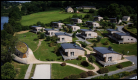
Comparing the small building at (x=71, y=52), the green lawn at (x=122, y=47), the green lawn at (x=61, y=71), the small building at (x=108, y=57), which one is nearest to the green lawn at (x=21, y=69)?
the green lawn at (x=61, y=71)

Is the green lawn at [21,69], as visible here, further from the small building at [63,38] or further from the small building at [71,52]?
the small building at [63,38]

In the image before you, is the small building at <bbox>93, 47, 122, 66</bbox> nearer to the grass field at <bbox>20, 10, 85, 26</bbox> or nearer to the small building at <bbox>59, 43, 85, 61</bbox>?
the small building at <bbox>59, 43, 85, 61</bbox>

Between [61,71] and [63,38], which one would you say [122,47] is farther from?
[61,71]

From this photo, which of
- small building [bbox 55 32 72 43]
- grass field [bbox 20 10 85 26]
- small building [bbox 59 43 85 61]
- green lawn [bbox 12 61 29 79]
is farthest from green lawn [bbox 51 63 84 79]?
grass field [bbox 20 10 85 26]

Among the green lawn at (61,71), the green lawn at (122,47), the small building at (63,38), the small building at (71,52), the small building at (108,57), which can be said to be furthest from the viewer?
the small building at (63,38)

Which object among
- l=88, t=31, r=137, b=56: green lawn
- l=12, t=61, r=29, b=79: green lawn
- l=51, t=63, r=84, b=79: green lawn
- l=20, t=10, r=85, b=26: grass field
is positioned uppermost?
l=20, t=10, r=85, b=26: grass field

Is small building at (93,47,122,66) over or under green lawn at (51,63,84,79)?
over

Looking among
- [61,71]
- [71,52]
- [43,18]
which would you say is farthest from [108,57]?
[43,18]

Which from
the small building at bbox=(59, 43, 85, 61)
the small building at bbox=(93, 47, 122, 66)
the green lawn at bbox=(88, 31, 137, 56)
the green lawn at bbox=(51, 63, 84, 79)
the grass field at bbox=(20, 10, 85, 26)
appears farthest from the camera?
the grass field at bbox=(20, 10, 85, 26)
